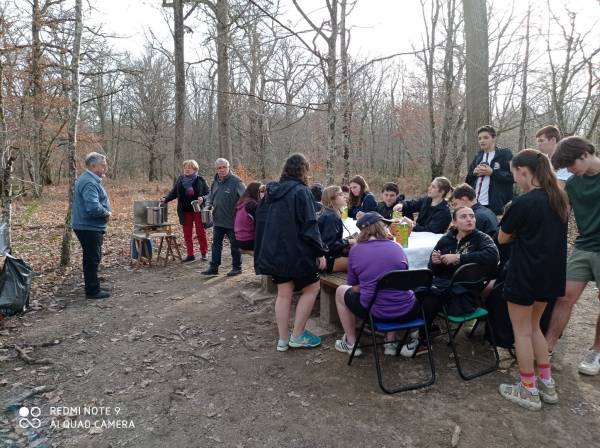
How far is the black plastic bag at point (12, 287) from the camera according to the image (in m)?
4.53

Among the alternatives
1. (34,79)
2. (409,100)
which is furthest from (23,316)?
(409,100)

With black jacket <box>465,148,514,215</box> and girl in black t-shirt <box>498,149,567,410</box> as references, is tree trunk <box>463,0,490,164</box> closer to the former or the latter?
black jacket <box>465,148,514,215</box>

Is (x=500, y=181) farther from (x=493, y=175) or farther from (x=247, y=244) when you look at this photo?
(x=247, y=244)

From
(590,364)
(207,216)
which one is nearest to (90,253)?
(207,216)

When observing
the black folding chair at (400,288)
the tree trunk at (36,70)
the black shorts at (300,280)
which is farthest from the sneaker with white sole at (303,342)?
the tree trunk at (36,70)

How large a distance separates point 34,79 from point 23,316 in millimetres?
11117

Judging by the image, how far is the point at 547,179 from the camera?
2664 millimetres

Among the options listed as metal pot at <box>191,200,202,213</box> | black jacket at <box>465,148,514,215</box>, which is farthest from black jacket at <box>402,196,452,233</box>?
metal pot at <box>191,200,202,213</box>

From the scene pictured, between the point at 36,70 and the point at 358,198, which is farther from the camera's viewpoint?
the point at 36,70

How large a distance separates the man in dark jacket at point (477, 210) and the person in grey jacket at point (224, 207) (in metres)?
3.34

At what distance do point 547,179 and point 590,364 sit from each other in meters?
1.78

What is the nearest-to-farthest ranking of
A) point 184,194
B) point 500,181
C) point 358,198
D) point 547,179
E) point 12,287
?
point 547,179, point 12,287, point 500,181, point 358,198, point 184,194

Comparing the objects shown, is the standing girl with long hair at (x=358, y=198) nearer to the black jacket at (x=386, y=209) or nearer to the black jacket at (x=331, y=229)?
the black jacket at (x=386, y=209)

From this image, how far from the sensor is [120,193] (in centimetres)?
1988
